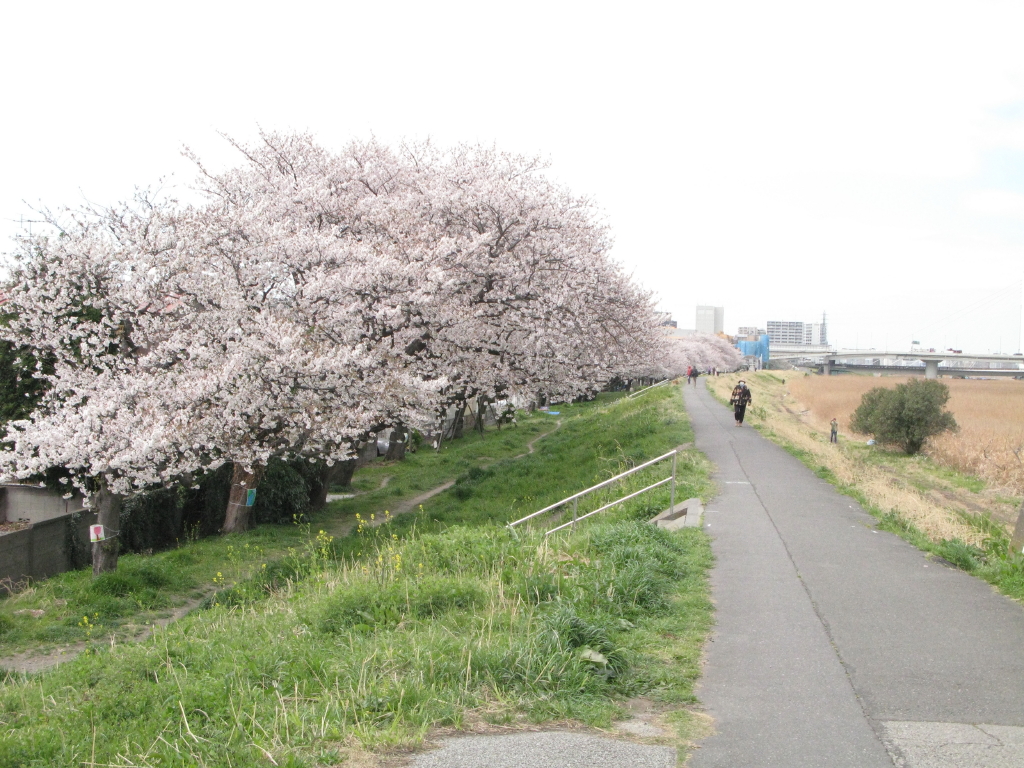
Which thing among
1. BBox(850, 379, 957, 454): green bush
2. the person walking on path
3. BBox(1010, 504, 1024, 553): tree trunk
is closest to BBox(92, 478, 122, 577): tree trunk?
BBox(1010, 504, 1024, 553): tree trunk

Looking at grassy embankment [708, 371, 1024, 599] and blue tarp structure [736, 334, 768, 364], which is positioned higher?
blue tarp structure [736, 334, 768, 364]

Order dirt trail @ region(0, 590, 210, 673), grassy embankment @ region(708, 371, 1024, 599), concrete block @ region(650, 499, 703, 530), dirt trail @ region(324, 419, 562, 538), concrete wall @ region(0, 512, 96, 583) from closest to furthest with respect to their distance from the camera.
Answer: grassy embankment @ region(708, 371, 1024, 599) < dirt trail @ region(0, 590, 210, 673) < concrete block @ region(650, 499, 703, 530) < concrete wall @ region(0, 512, 96, 583) < dirt trail @ region(324, 419, 562, 538)

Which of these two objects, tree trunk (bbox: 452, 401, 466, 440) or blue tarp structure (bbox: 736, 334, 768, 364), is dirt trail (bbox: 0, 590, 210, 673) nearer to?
tree trunk (bbox: 452, 401, 466, 440)

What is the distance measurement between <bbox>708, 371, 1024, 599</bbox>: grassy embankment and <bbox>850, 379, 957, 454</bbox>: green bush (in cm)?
55

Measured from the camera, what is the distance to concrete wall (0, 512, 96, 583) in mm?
14438

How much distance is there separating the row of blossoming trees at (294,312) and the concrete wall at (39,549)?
3.67ft

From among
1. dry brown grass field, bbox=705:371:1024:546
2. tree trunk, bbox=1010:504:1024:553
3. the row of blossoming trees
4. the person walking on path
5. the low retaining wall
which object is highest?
the row of blossoming trees

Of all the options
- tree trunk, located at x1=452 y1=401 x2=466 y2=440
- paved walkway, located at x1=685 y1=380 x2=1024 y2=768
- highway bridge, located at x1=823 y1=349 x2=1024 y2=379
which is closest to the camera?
paved walkway, located at x1=685 y1=380 x2=1024 y2=768

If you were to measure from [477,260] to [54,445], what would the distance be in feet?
29.1

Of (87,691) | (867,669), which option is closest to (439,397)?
(87,691)

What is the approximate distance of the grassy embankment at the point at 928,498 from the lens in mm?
8781

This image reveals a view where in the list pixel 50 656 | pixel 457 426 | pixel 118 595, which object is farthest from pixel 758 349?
pixel 50 656

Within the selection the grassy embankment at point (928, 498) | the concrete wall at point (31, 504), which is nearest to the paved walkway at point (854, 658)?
the grassy embankment at point (928, 498)

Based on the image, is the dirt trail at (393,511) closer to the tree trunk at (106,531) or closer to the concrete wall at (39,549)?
the tree trunk at (106,531)
